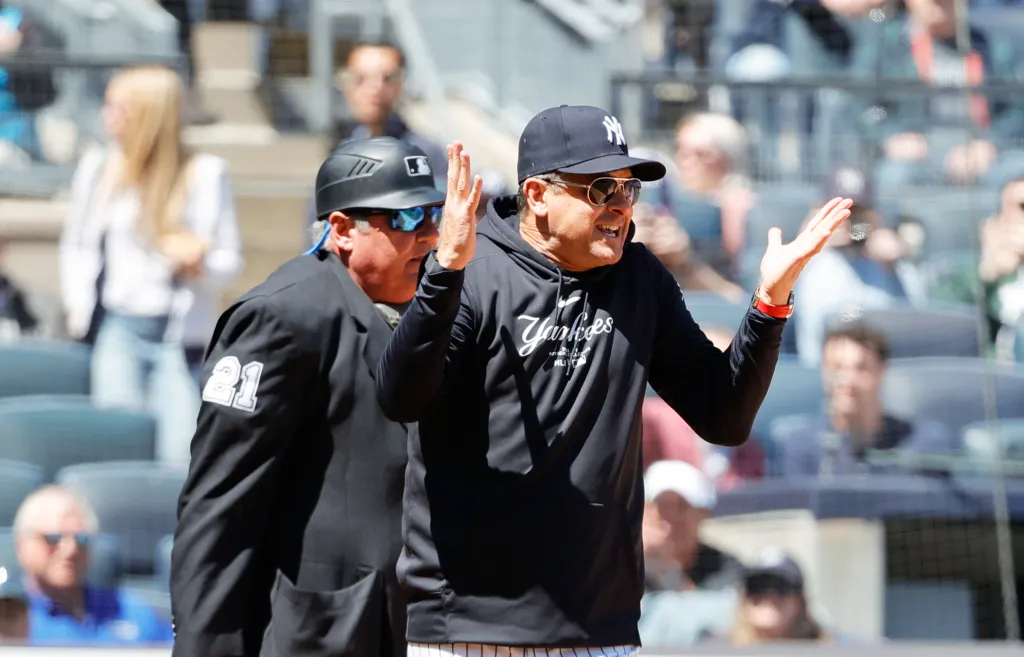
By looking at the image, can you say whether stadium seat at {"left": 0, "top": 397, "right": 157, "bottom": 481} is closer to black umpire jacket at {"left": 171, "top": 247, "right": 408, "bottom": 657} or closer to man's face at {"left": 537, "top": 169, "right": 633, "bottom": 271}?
black umpire jacket at {"left": 171, "top": 247, "right": 408, "bottom": 657}

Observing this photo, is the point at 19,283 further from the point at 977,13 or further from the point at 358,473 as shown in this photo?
the point at 977,13

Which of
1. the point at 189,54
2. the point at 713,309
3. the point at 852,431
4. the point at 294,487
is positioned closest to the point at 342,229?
the point at 294,487

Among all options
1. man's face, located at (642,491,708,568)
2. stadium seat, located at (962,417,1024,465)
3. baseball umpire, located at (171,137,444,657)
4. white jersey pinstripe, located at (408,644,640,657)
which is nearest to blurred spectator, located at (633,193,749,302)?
man's face, located at (642,491,708,568)

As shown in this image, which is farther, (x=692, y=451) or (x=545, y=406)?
(x=692, y=451)

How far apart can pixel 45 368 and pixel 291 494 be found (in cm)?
337

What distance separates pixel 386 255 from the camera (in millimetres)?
3428

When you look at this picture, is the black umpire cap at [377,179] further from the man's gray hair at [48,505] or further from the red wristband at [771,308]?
the man's gray hair at [48,505]

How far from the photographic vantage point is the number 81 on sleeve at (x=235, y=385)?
316cm

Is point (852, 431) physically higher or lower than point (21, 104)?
lower

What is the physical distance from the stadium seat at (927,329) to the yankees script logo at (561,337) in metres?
3.84

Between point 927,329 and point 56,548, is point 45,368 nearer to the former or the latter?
point 56,548

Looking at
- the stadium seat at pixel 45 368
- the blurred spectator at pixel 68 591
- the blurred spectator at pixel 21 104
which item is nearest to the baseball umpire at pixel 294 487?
the blurred spectator at pixel 68 591

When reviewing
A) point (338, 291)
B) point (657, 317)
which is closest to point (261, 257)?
point (338, 291)

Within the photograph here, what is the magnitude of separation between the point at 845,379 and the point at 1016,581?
1035mm
